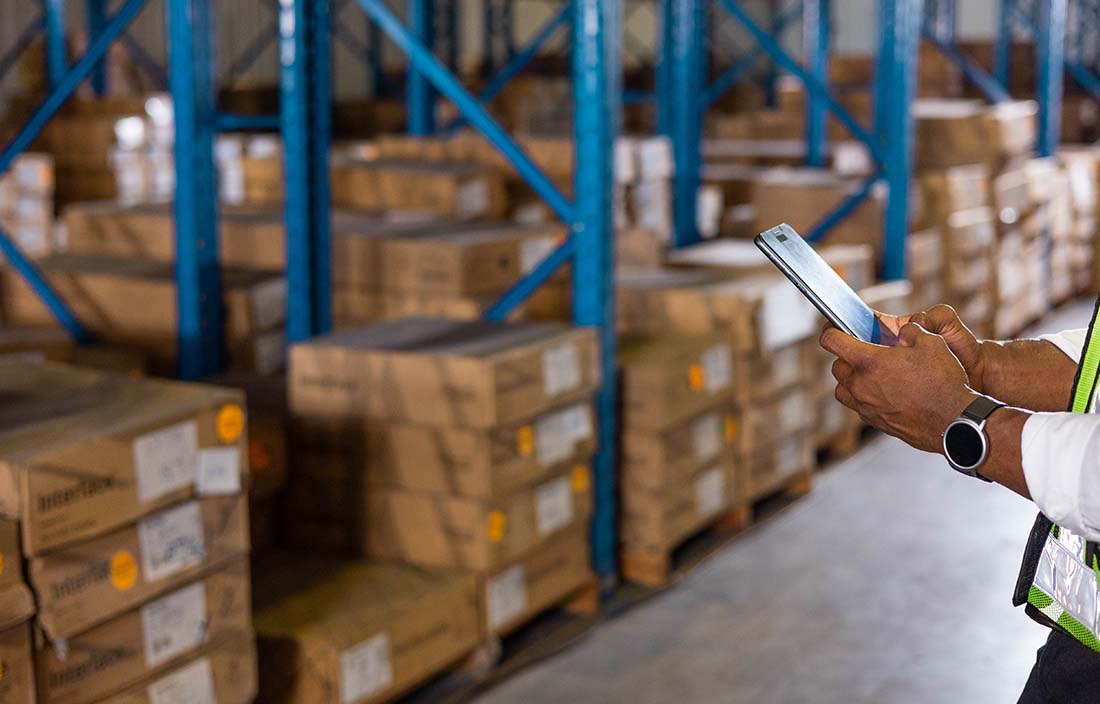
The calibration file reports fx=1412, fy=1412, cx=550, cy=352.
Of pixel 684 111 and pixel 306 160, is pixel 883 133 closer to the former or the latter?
pixel 684 111

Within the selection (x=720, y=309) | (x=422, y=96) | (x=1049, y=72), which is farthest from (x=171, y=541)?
(x=1049, y=72)

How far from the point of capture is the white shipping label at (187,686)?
3.40 meters

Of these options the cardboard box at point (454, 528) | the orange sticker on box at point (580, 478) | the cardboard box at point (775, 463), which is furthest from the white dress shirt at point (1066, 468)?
the cardboard box at point (775, 463)

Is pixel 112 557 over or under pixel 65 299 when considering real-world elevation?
under

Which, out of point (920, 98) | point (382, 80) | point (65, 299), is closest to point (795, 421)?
point (65, 299)

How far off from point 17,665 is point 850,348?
1879 millimetres

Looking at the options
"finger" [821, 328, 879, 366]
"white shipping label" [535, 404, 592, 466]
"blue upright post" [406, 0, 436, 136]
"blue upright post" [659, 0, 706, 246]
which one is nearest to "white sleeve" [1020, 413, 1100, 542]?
"finger" [821, 328, 879, 366]

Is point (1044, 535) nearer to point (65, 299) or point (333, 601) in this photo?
point (333, 601)

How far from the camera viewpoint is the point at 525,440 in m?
4.57

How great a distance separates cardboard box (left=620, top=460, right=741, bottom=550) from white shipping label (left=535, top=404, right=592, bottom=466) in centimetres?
67

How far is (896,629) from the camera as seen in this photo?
5.19m

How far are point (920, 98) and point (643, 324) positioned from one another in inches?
292

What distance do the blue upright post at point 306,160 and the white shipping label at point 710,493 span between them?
170 centimetres

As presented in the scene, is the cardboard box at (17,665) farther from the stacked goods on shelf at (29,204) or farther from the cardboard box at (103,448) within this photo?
the stacked goods on shelf at (29,204)
